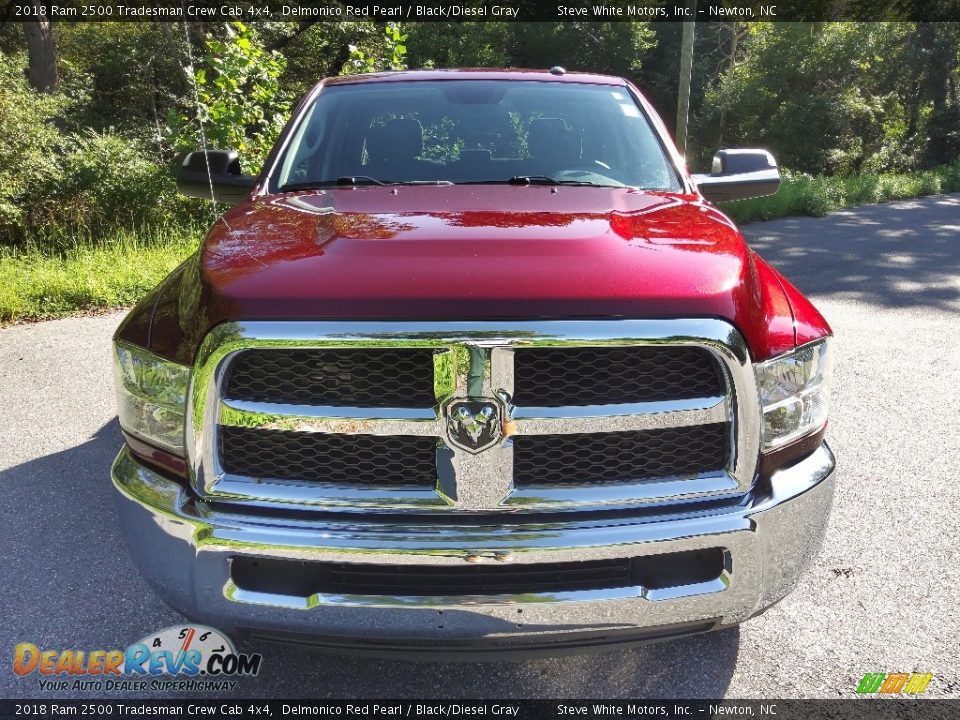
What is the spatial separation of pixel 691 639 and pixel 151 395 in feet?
5.92

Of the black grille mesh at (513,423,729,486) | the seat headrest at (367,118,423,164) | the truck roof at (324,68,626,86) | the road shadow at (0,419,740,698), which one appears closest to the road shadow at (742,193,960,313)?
the truck roof at (324,68,626,86)

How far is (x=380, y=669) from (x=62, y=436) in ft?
8.92

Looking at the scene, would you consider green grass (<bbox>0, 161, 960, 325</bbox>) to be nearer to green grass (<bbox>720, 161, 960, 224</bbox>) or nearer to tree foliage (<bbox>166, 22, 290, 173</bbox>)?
tree foliage (<bbox>166, 22, 290, 173</bbox>)

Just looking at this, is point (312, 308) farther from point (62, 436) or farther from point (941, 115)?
point (941, 115)

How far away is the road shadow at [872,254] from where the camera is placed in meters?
8.06

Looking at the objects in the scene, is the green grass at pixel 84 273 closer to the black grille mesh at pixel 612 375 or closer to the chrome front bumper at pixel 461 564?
the chrome front bumper at pixel 461 564

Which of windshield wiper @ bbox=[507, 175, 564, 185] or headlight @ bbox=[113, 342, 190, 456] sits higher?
windshield wiper @ bbox=[507, 175, 564, 185]

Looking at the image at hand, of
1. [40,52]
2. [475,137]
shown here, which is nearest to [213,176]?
[475,137]

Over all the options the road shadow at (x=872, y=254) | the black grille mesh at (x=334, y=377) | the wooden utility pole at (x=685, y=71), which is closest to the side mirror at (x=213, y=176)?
the black grille mesh at (x=334, y=377)

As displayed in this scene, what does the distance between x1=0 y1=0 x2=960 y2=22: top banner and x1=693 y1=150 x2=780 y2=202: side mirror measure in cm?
1192

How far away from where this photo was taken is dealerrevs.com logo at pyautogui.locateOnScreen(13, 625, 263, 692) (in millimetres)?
2393

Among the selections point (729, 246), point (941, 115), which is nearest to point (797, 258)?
point (729, 246)

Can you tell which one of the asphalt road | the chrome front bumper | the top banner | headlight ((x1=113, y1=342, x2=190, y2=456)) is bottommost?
the asphalt road

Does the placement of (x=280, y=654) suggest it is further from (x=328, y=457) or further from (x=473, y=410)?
(x=473, y=410)
